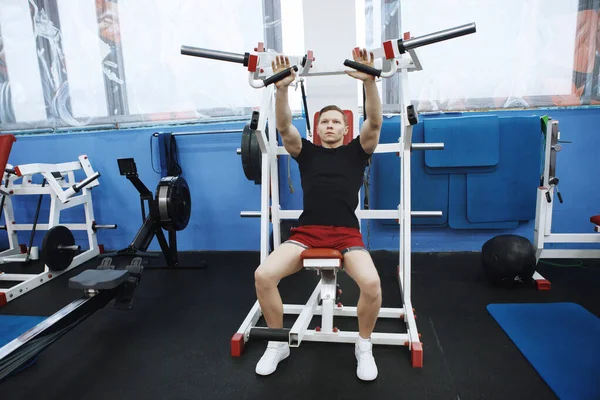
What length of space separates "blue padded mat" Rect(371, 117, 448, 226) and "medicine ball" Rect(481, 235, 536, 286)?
0.66 m

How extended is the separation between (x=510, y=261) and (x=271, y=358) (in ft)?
5.42

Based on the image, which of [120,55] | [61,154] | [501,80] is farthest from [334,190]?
[61,154]

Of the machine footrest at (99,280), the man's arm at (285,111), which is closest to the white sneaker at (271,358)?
the machine footrest at (99,280)

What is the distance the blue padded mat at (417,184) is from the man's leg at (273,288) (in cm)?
160

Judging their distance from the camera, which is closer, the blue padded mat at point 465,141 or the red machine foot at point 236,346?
the red machine foot at point 236,346

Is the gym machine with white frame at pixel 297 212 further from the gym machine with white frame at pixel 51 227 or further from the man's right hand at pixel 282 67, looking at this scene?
the gym machine with white frame at pixel 51 227

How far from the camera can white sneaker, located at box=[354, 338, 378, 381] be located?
5.16 feet

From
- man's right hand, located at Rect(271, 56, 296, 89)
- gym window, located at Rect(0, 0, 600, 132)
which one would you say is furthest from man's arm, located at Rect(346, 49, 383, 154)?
gym window, located at Rect(0, 0, 600, 132)

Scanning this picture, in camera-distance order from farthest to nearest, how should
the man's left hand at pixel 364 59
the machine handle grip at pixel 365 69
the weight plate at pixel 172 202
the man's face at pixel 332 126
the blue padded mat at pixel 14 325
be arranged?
the weight plate at pixel 172 202
the blue padded mat at pixel 14 325
the man's face at pixel 332 126
the man's left hand at pixel 364 59
the machine handle grip at pixel 365 69

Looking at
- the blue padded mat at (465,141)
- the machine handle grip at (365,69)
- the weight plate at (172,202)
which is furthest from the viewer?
the blue padded mat at (465,141)

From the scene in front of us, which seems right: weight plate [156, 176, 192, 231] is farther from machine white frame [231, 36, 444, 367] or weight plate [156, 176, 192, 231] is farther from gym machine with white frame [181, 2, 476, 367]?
machine white frame [231, 36, 444, 367]

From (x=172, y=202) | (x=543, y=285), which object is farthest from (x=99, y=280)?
(x=543, y=285)

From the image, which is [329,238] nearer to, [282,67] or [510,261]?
[282,67]

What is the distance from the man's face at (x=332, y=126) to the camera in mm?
1897
